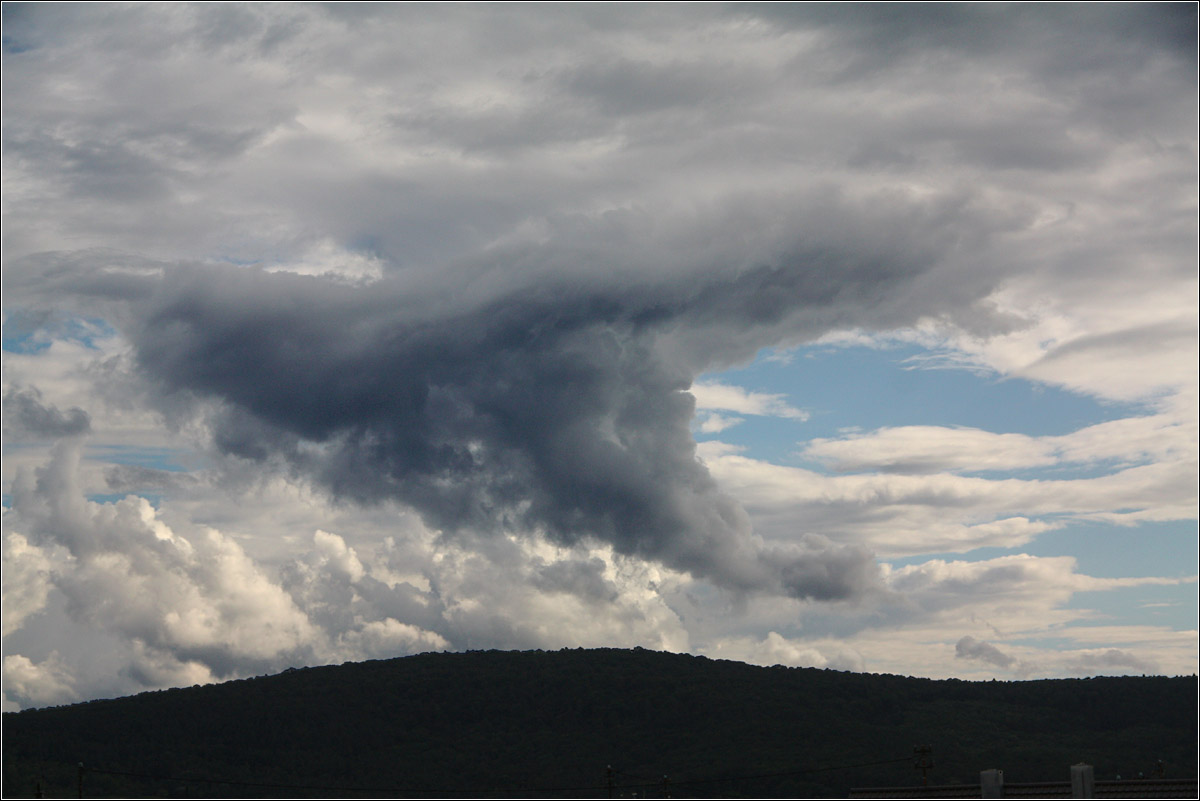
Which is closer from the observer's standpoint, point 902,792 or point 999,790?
point 999,790

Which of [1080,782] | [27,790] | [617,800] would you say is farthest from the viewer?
[27,790]

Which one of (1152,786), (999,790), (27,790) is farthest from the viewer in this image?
(27,790)

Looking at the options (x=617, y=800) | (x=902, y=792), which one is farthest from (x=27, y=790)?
(x=902, y=792)

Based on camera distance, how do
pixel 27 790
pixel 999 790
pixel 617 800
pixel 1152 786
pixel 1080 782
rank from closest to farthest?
1. pixel 1080 782
2. pixel 999 790
3. pixel 1152 786
4. pixel 617 800
5. pixel 27 790

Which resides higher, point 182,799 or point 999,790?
point 999,790

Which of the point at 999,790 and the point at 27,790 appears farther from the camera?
the point at 27,790

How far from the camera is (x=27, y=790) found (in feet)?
617

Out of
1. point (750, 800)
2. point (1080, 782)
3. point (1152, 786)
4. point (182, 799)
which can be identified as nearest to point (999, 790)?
point (1080, 782)

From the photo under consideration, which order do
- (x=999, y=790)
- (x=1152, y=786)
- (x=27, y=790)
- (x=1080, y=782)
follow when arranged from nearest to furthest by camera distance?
1. (x=1080, y=782)
2. (x=999, y=790)
3. (x=1152, y=786)
4. (x=27, y=790)

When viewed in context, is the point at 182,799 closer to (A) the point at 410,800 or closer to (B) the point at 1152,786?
(A) the point at 410,800

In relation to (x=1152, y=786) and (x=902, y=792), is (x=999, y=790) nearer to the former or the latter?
(x=902, y=792)

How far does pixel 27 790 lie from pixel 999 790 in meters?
161

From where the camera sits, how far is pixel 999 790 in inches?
3551

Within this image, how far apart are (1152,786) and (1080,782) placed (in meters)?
22.5
